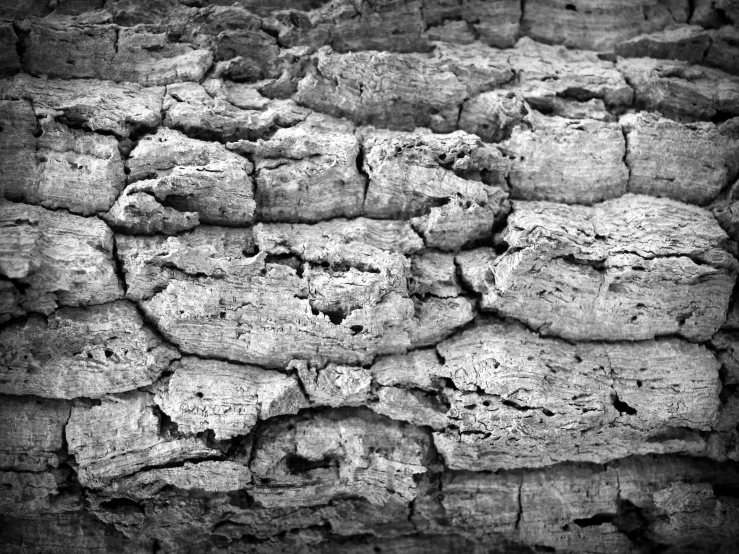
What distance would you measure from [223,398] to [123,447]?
0.68 metres

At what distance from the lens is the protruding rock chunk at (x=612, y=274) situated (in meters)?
3.65

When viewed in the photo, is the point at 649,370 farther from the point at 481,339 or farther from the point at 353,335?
the point at 353,335

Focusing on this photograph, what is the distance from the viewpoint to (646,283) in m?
3.70

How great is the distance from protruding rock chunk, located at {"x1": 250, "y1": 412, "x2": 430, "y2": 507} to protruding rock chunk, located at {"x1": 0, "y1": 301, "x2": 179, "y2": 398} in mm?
895

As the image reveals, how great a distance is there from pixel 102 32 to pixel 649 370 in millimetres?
4358

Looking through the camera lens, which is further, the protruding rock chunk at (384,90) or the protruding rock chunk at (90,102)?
the protruding rock chunk at (384,90)

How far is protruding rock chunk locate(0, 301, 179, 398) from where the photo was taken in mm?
3414

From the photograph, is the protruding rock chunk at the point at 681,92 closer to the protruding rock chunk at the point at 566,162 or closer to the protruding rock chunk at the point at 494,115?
the protruding rock chunk at the point at 566,162

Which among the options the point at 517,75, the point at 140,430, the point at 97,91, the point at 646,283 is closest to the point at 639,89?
the point at 517,75

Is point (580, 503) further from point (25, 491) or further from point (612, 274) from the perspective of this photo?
point (25, 491)

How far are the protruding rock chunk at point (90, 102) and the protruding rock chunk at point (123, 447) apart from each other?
6.05 feet

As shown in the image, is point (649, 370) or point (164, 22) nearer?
point (649, 370)

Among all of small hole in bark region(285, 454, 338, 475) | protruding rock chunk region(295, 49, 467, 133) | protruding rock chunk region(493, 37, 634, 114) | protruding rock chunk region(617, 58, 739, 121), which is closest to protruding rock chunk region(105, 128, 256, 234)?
protruding rock chunk region(295, 49, 467, 133)

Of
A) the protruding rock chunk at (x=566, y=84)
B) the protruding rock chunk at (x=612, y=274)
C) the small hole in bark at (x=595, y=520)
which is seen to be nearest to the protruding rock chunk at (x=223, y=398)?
the protruding rock chunk at (x=612, y=274)
